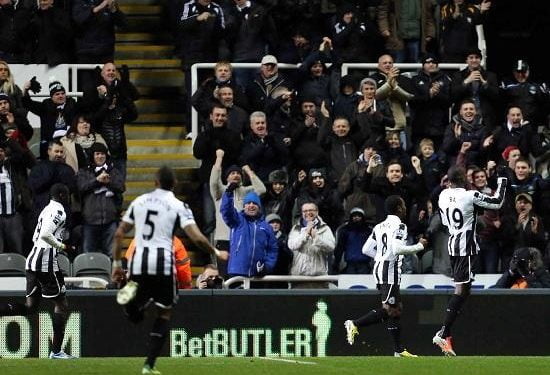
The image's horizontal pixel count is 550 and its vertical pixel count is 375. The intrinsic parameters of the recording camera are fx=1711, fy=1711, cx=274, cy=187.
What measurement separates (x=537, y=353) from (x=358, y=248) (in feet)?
8.30

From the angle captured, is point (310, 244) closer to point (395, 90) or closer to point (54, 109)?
point (395, 90)

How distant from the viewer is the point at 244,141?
73.0 ft

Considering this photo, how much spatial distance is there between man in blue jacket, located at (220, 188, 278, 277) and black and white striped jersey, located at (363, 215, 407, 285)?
5.85ft

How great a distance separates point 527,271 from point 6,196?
6512mm

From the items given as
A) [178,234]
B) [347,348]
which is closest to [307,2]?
[178,234]

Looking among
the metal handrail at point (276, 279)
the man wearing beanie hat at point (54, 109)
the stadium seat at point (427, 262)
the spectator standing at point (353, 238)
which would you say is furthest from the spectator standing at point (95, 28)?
the stadium seat at point (427, 262)

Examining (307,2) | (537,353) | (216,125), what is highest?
(307,2)

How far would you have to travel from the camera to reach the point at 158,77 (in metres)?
25.0

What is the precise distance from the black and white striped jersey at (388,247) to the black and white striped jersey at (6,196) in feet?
15.8

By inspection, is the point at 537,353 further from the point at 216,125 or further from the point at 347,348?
the point at 216,125

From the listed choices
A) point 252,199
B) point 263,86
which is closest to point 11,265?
point 252,199

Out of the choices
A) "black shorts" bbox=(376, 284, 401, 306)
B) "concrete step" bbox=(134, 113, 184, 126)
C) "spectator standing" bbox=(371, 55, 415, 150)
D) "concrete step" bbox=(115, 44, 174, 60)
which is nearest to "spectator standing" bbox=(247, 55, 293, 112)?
"spectator standing" bbox=(371, 55, 415, 150)

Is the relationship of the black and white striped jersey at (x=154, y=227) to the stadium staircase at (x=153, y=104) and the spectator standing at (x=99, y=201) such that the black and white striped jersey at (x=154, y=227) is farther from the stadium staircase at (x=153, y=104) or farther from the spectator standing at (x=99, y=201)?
the stadium staircase at (x=153, y=104)

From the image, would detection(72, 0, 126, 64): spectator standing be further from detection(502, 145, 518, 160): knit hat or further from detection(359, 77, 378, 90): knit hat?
detection(502, 145, 518, 160): knit hat
